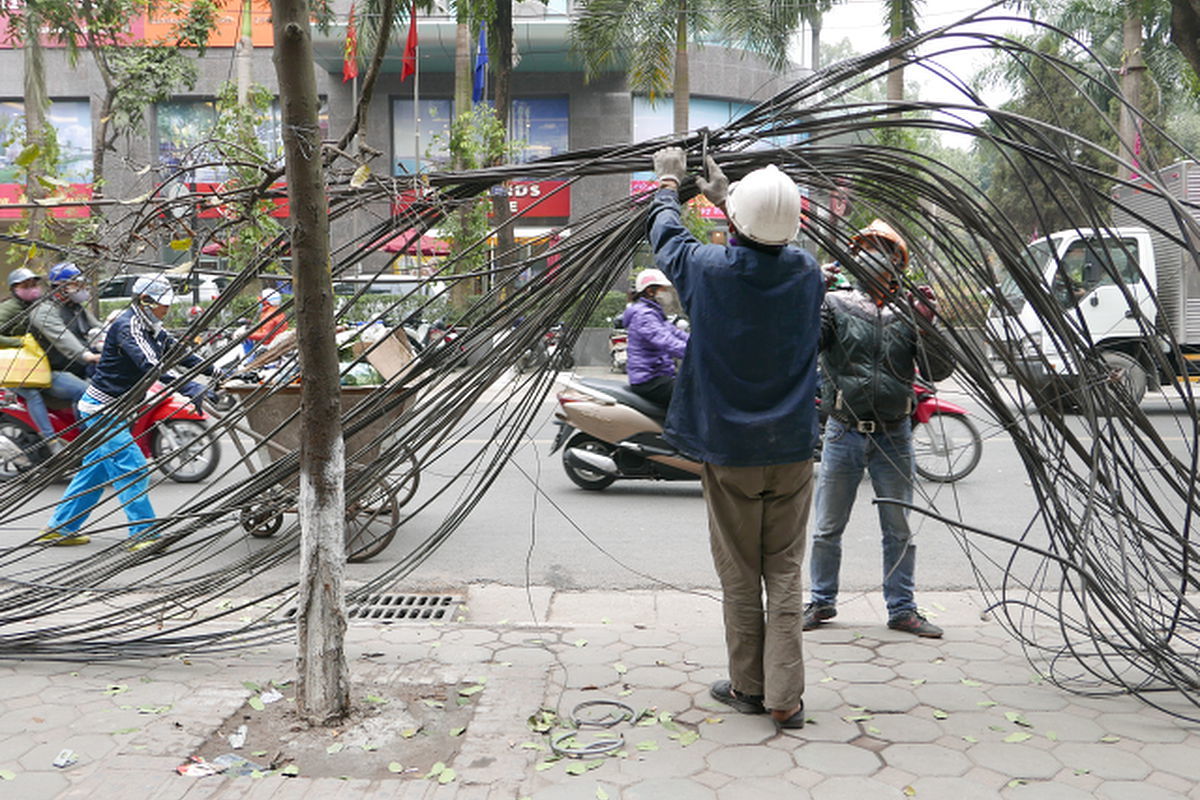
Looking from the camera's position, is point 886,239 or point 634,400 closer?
point 886,239

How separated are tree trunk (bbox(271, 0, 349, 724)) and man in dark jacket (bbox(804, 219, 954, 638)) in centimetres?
204

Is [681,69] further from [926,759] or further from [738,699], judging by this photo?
[926,759]

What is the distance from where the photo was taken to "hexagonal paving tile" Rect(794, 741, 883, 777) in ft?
10.1

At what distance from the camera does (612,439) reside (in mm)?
7480

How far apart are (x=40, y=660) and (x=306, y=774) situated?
161cm

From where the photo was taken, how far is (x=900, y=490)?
14.4ft

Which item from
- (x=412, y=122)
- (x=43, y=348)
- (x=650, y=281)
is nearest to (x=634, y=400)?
(x=650, y=281)

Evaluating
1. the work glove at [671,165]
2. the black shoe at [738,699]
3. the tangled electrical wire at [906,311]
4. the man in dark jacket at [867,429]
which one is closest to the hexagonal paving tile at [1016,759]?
the tangled electrical wire at [906,311]

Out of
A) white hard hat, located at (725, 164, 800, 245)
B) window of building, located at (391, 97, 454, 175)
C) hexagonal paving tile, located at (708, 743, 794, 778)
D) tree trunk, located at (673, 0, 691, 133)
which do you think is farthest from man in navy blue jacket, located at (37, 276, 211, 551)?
window of building, located at (391, 97, 454, 175)

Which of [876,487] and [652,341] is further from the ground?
[652,341]

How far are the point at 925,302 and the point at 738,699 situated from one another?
5.13ft

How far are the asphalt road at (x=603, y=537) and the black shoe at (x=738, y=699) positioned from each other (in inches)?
48.9

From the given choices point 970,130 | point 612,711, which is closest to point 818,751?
point 612,711

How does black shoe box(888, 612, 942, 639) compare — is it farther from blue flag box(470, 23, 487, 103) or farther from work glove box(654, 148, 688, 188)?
blue flag box(470, 23, 487, 103)
